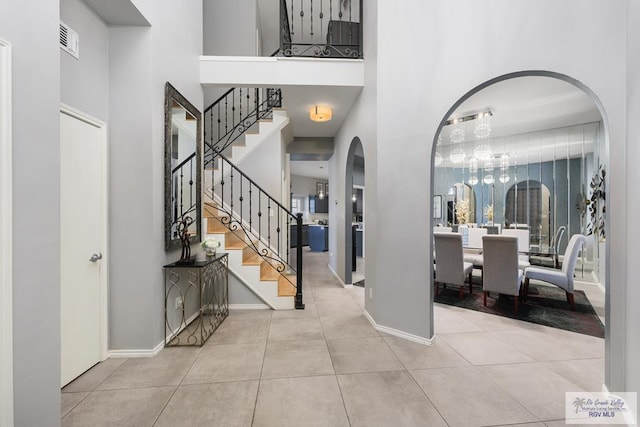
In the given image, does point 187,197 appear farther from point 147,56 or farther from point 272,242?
point 272,242

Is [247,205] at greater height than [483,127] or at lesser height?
lesser

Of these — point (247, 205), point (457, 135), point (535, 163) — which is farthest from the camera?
point (535, 163)

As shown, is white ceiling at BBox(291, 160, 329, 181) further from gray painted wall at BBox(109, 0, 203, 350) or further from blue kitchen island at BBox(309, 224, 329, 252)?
gray painted wall at BBox(109, 0, 203, 350)

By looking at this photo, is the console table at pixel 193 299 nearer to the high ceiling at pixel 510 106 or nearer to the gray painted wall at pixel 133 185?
the gray painted wall at pixel 133 185

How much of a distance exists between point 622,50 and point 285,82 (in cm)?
314

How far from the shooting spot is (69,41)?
2068 millimetres

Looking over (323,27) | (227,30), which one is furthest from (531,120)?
(227,30)

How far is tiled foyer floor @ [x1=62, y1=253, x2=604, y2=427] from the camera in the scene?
1.81 metres

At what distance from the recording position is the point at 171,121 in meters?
2.82

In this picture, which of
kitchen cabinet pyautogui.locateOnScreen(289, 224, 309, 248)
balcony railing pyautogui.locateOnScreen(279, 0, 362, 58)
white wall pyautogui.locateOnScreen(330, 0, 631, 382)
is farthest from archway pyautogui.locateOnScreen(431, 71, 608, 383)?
kitchen cabinet pyautogui.locateOnScreen(289, 224, 309, 248)

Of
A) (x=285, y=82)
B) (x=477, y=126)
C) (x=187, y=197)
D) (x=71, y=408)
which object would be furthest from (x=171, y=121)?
(x=477, y=126)

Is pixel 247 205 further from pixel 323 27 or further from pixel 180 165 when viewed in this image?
pixel 323 27

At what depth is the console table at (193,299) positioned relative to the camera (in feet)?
9.21

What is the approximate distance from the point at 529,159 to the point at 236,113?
7068 millimetres
